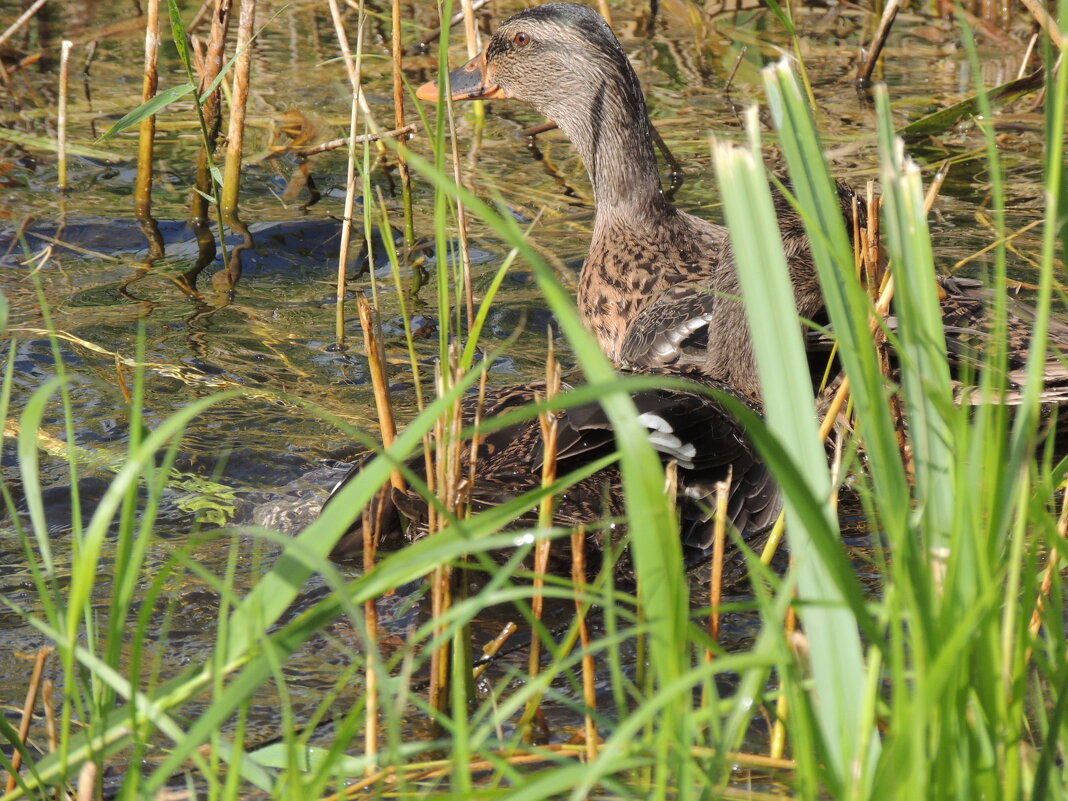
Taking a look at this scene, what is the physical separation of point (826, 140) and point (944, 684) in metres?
5.27

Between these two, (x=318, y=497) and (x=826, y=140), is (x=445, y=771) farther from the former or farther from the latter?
(x=826, y=140)

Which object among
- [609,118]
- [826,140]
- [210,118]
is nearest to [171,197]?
[210,118]

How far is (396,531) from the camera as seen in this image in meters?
3.24

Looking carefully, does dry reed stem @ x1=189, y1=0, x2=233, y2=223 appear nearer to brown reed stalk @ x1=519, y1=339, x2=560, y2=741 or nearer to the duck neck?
the duck neck

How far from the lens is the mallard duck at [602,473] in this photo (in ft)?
10.4

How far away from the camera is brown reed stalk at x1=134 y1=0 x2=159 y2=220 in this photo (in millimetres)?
4914

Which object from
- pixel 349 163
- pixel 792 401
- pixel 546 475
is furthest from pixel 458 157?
pixel 792 401

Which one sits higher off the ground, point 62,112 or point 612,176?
point 62,112

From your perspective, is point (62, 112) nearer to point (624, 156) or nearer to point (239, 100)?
point (239, 100)

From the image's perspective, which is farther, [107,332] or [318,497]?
[107,332]

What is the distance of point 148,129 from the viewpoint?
5363 millimetres

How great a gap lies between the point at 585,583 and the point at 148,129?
3.74m

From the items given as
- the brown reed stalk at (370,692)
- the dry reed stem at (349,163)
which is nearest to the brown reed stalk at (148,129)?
the dry reed stem at (349,163)

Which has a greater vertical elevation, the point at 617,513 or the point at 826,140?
the point at 826,140
